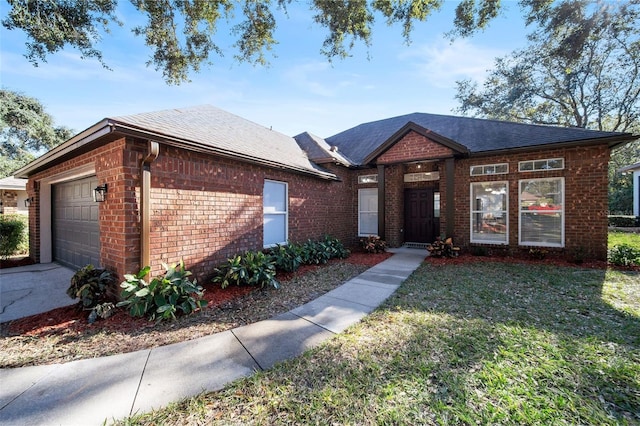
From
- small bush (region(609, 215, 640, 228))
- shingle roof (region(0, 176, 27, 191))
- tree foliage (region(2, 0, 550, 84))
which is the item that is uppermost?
tree foliage (region(2, 0, 550, 84))

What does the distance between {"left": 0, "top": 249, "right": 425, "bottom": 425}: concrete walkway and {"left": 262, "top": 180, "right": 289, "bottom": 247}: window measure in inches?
137

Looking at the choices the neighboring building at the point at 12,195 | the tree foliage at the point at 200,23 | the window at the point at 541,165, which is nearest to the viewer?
the tree foliage at the point at 200,23

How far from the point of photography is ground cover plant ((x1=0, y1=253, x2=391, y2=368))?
3080 millimetres

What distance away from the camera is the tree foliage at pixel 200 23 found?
5.59 meters

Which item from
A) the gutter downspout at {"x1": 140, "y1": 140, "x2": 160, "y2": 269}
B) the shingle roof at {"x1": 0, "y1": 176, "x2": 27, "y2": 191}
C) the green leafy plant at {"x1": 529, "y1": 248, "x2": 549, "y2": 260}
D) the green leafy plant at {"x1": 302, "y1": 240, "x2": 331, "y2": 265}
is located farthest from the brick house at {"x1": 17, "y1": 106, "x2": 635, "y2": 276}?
the shingle roof at {"x1": 0, "y1": 176, "x2": 27, "y2": 191}

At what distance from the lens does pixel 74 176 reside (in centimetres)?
614

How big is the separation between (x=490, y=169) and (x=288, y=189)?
672 centimetres

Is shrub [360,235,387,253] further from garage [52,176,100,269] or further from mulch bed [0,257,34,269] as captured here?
mulch bed [0,257,34,269]

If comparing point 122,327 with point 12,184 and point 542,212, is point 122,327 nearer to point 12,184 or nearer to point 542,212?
point 542,212

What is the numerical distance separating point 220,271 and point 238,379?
3.15 m

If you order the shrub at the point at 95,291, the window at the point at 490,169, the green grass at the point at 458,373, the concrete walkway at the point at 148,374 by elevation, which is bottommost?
the concrete walkway at the point at 148,374

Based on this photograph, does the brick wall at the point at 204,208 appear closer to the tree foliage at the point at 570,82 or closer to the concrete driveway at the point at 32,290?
the concrete driveway at the point at 32,290

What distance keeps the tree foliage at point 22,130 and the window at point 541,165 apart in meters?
27.9

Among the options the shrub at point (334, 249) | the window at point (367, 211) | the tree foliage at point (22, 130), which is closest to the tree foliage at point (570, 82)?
the window at point (367, 211)
